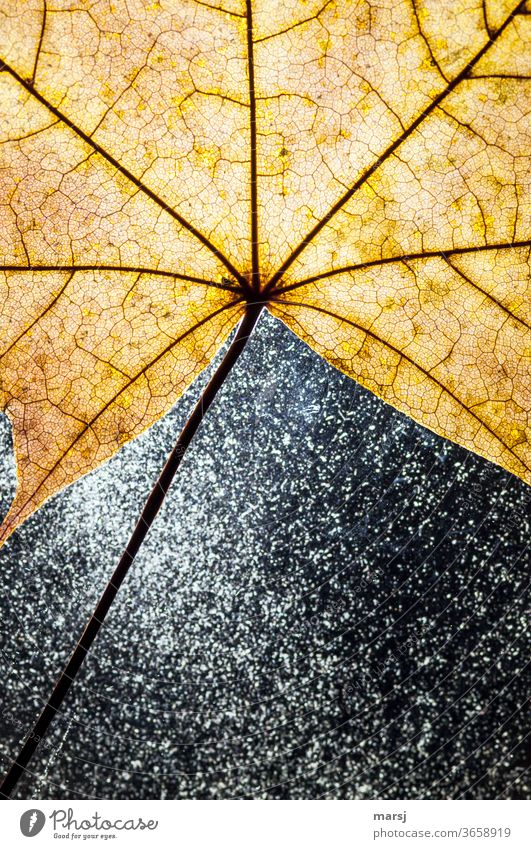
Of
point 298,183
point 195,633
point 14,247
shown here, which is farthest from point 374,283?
point 195,633

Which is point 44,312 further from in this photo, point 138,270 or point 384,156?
point 384,156

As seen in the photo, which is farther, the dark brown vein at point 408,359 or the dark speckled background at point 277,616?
the dark speckled background at point 277,616

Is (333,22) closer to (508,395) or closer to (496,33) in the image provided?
(496,33)
